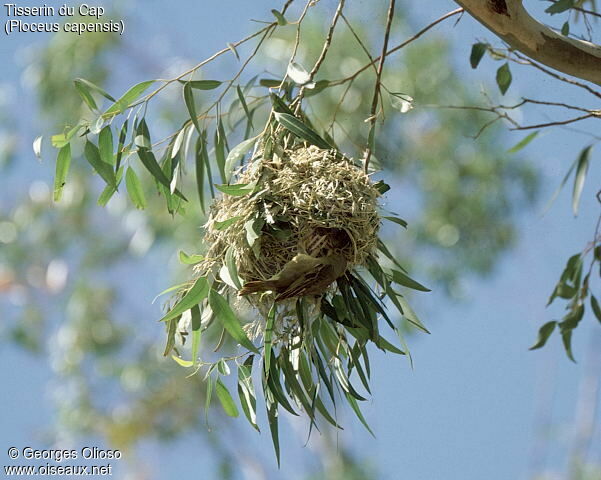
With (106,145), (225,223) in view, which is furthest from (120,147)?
(225,223)

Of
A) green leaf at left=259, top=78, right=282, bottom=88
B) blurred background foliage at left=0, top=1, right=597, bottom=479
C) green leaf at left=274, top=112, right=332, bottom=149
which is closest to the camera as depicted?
green leaf at left=274, top=112, right=332, bottom=149

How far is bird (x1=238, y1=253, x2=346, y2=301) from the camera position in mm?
1438

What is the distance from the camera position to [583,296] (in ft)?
7.38

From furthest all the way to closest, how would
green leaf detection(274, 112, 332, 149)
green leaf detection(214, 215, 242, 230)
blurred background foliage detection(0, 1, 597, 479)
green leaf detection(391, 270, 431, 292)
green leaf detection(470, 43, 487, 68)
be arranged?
1. blurred background foliage detection(0, 1, 597, 479)
2. green leaf detection(470, 43, 487, 68)
3. green leaf detection(391, 270, 431, 292)
4. green leaf detection(274, 112, 332, 149)
5. green leaf detection(214, 215, 242, 230)

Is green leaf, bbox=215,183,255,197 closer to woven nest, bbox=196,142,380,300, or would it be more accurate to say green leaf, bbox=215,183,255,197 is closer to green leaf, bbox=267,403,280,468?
woven nest, bbox=196,142,380,300

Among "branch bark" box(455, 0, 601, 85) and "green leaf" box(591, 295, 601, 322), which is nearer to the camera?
"branch bark" box(455, 0, 601, 85)

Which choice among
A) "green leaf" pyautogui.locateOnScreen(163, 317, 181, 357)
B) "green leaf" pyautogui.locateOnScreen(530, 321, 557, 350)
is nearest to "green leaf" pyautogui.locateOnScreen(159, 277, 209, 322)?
"green leaf" pyautogui.locateOnScreen(163, 317, 181, 357)

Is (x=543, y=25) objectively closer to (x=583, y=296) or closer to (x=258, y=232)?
(x=258, y=232)

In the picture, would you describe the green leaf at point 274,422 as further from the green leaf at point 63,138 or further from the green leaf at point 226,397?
the green leaf at point 63,138

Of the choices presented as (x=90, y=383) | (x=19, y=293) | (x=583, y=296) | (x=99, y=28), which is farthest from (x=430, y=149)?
(x=583, y=296)

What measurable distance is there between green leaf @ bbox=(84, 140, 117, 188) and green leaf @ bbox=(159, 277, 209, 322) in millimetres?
251

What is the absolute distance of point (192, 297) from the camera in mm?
1465

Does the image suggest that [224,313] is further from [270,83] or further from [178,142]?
[270,83]

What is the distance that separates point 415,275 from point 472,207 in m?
0.50
